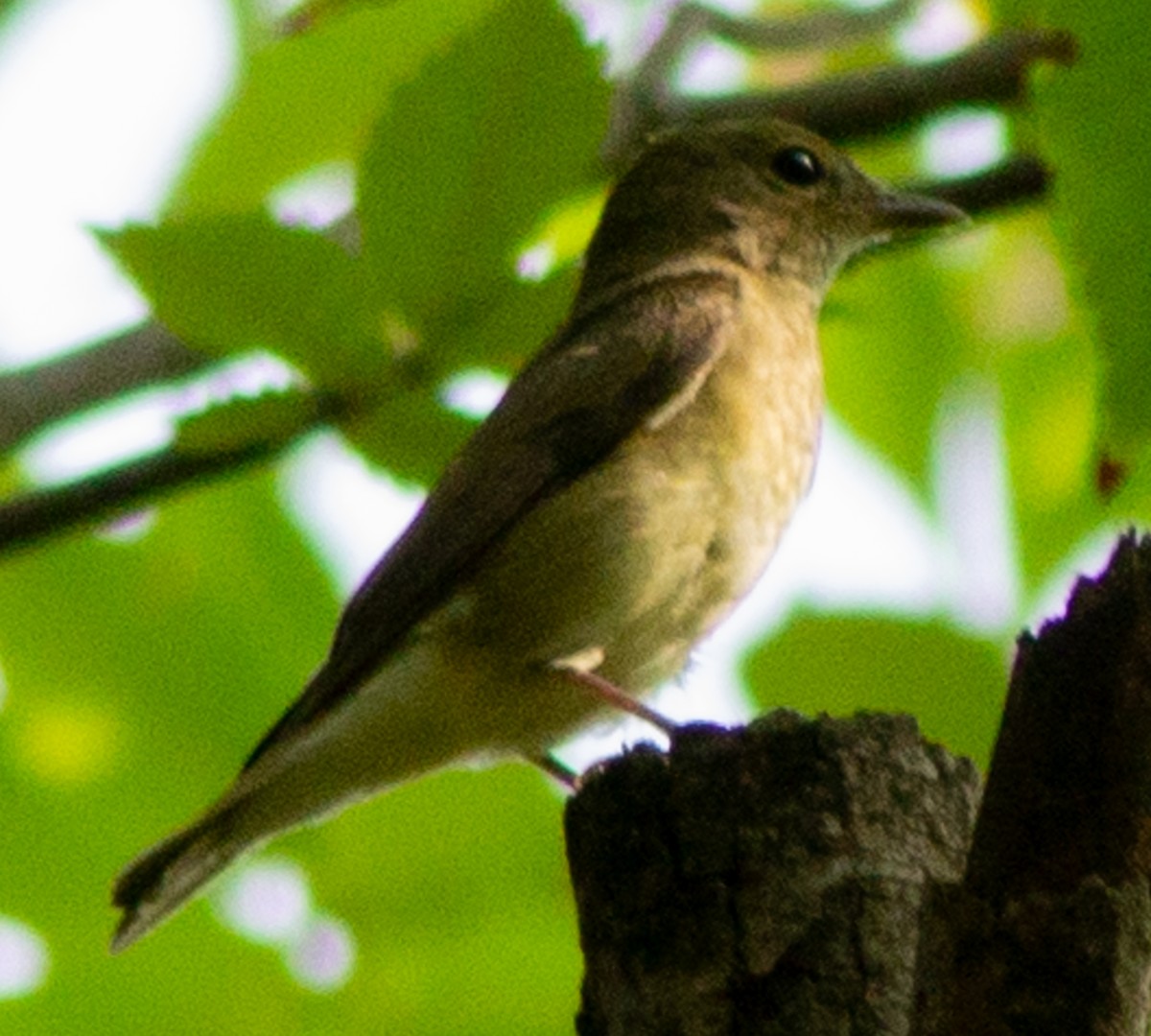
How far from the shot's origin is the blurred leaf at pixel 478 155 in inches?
140

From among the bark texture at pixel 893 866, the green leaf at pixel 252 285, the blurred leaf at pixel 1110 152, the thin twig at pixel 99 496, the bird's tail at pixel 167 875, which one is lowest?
the bird's tail at pixel 167 875

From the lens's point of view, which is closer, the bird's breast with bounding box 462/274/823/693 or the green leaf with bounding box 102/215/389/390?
the green leaf with bounding box 102/215/389/390

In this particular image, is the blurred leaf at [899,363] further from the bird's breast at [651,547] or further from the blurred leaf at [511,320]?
the blurred leaf at [511,320]

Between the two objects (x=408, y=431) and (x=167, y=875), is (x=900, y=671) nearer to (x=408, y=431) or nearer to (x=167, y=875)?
(x=408, y=431)

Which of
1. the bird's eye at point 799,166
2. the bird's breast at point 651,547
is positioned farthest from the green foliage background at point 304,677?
the bird's eye at point 799,166

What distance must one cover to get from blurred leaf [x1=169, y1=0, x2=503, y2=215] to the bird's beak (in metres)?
1.50

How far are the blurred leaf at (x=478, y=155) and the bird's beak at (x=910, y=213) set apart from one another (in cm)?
207

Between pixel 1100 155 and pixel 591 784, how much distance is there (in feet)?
4.89

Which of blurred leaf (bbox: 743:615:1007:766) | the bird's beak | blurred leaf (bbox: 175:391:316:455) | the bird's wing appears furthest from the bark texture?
the bird's beak

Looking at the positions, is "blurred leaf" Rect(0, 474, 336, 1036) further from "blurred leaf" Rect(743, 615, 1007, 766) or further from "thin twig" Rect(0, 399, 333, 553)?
"blurred leaf" Rect(743, 615, 1007, 766)

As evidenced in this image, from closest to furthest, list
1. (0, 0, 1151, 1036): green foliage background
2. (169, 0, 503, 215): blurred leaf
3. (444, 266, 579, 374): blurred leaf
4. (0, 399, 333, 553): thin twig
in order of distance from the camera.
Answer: (444, 266, 579, 374): blurred leaf → (0, 399, 333, 553): thin twig → (169, 0, 503, 215): blurred leaf → (0, 0, 1151, 1036): green foliage background

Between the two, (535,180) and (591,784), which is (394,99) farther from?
(591,784)

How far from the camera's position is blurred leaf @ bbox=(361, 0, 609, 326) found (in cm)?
357

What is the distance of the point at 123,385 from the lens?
5.08 metres
